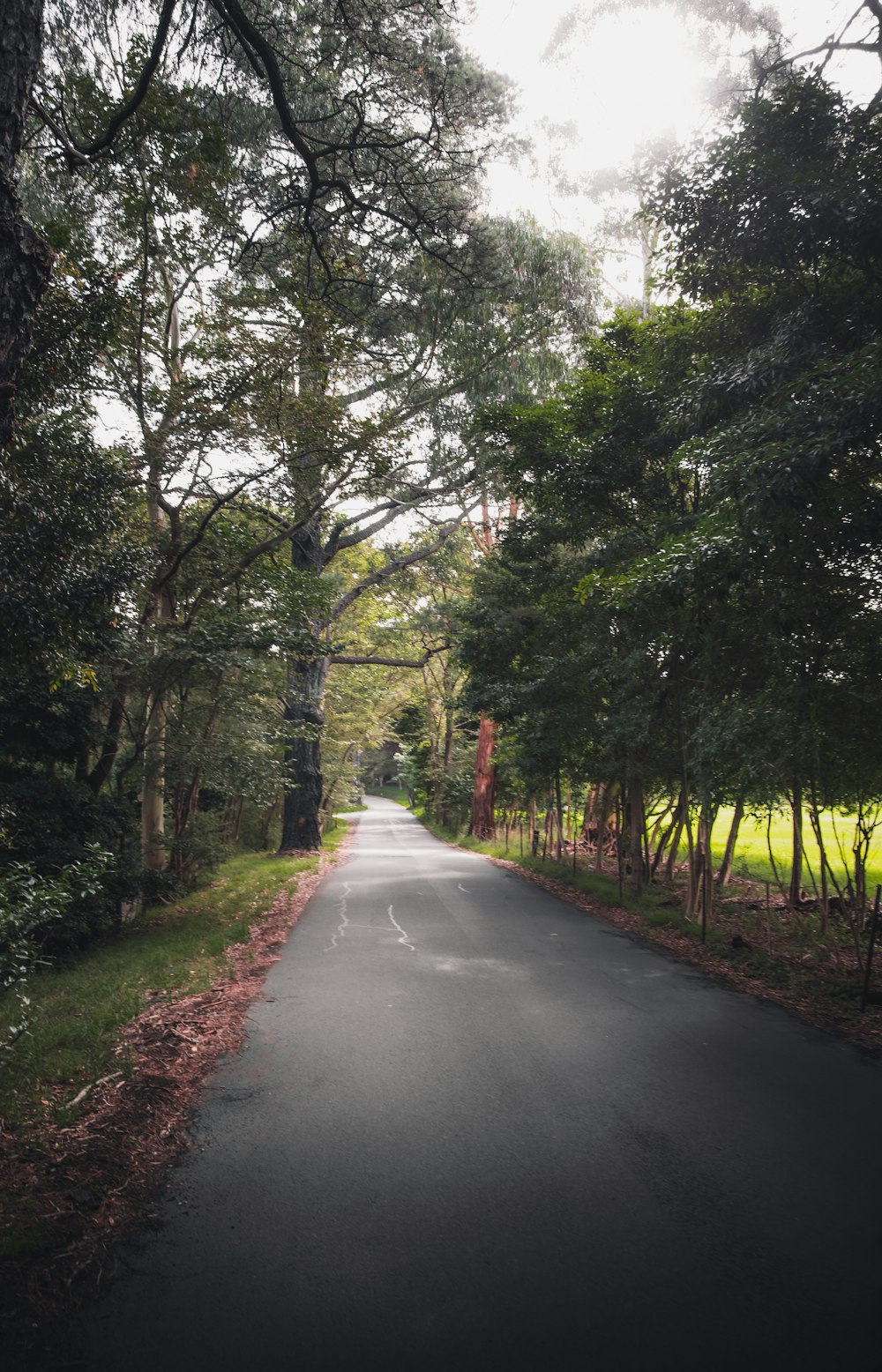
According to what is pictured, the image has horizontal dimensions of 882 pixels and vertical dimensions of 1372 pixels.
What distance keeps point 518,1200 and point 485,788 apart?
2080 cm

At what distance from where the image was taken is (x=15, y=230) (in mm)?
2670

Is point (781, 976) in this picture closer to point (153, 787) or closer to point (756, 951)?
point (756, 951)

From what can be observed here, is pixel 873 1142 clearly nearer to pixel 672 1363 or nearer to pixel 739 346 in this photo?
pixel 672 1363

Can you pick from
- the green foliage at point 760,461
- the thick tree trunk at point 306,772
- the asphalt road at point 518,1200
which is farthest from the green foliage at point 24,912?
the thick tree trunk at point 306,772

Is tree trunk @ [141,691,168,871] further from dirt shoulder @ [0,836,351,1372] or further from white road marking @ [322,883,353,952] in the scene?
dirt shoulder @ [0,836,351,1372]

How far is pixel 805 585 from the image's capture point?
589 centimetres

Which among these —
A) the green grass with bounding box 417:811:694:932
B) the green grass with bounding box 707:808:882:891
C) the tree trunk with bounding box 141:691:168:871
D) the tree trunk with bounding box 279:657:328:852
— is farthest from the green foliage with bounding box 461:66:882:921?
the tree trunk with bounding box 279:657:328:852

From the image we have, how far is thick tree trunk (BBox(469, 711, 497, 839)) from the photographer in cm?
2308

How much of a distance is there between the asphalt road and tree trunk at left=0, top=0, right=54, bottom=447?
3.41 meters

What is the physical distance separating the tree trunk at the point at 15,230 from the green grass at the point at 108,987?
363 cm

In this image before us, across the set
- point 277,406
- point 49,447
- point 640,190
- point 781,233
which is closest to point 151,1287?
point 49,447

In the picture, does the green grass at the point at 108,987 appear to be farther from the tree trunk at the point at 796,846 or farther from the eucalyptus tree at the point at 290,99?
the tree trunk at the point at 796,846

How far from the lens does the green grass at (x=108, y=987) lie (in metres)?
4.16

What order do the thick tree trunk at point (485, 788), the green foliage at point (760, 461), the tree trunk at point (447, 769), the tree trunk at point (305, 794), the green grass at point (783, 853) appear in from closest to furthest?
the green foliage at point (760, 461)
the green grass at point (783, 853)
the tree trunk at point (305, 794)
the thick tree trunk at point (485, 788)
the tree trunk at point (447, 769)
